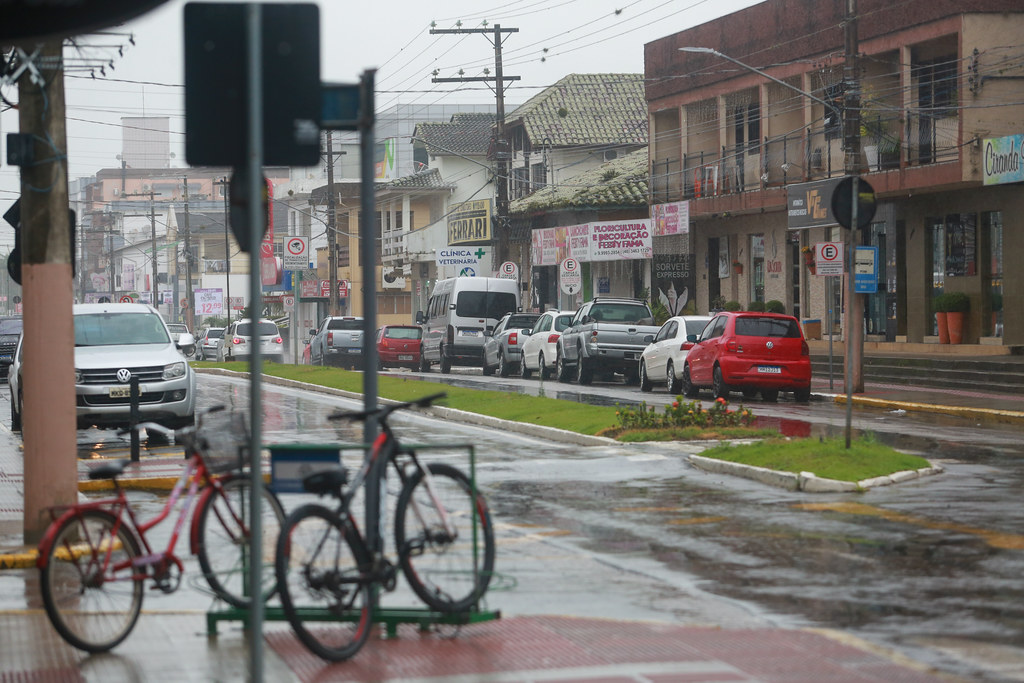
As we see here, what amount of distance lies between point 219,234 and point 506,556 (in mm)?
111623

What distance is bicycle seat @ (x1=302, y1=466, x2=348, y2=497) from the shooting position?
7324 millimetres

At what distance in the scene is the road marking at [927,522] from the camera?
10.3m

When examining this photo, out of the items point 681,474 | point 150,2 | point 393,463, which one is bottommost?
point 681,474

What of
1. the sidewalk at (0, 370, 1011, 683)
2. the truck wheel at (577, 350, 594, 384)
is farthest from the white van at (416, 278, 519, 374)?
the sidewalk at (0, 370, 1011, 683)

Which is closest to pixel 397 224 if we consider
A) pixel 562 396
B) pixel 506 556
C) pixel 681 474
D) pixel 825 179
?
pixel 825 179

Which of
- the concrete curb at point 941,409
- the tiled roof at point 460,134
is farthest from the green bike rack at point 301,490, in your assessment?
the tiled roof at point 460,134

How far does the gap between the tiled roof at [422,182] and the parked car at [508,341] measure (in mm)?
32817

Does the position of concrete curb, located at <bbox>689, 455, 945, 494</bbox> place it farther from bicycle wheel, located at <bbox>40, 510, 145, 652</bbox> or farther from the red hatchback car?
the red hatchback car

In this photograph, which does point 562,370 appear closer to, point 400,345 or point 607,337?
point 607,337

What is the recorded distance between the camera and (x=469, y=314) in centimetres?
4366

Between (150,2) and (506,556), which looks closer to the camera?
(150,2)

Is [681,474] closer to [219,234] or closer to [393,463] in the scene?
[393,463]

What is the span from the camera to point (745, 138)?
45500 mm

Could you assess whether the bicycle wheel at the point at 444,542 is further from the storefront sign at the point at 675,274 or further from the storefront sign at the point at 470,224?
the storefront sign at the point at 470,224
